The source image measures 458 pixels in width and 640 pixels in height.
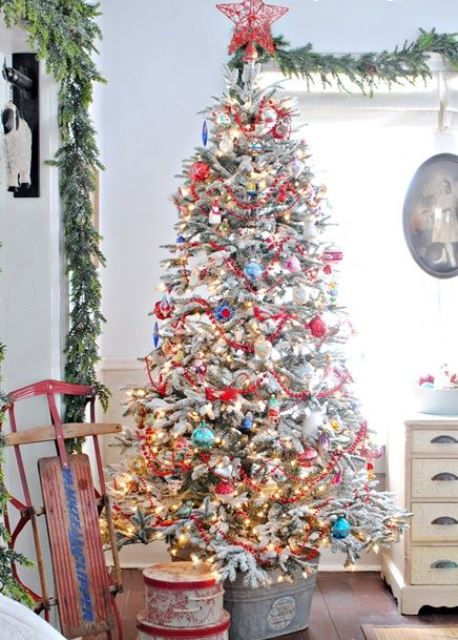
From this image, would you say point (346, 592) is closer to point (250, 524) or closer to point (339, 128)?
point (250, 524)

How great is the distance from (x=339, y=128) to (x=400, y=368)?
52.7 inches

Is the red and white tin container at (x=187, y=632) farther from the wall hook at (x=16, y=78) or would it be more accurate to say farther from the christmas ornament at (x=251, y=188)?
the wall hook at (x=16, y=78)

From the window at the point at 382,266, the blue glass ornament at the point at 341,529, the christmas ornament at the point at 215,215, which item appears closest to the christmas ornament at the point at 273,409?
the blue glass ornament at the point at 341,529

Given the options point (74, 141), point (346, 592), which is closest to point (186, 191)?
point (74, 141)

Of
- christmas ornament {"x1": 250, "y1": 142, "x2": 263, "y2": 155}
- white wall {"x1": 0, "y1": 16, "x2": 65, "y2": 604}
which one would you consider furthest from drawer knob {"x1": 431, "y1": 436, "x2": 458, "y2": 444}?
white wall {"x1": 0, "y1": 16, "x2": 65, "y2": 604}

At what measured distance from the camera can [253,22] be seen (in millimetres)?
4820

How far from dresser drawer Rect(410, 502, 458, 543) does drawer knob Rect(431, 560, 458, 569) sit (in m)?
0.10

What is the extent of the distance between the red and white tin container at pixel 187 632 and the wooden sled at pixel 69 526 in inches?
5.0

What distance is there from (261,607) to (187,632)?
505 millimetres

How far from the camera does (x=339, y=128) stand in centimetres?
549

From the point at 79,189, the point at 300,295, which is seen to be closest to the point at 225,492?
the point at 300,295

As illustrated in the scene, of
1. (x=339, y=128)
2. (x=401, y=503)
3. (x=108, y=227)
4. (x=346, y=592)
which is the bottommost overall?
(x=346, y=592)

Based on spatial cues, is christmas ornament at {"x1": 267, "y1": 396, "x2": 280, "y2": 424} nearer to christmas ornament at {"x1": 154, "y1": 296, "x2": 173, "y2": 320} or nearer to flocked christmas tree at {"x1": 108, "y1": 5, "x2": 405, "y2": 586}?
flocked christmas tree at {"x1": 108, "y1": 5, "x2": 405, "y2": 586}

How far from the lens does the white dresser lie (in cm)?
466
